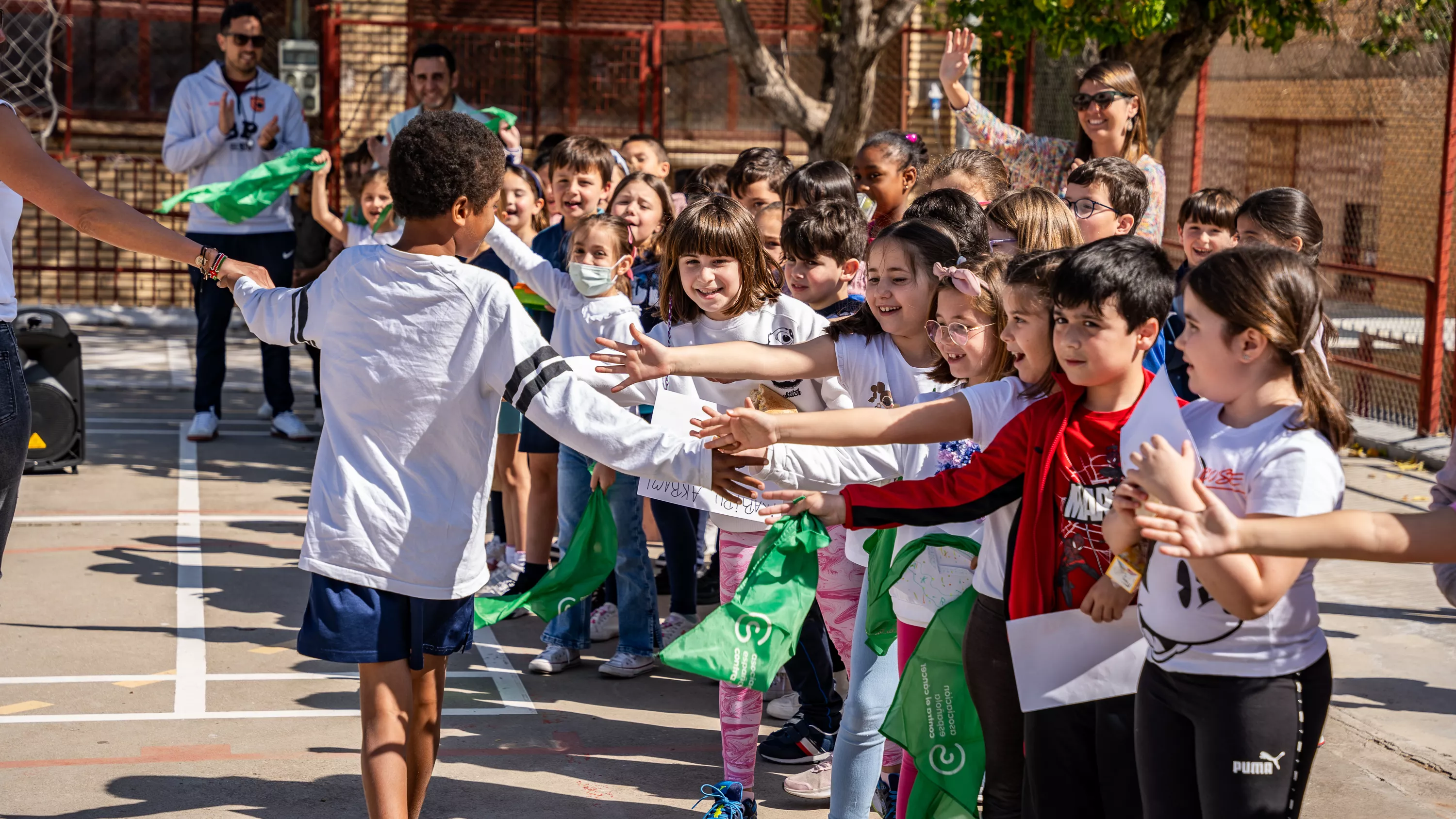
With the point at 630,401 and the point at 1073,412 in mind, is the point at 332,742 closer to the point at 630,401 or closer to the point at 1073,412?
the point at 630,401

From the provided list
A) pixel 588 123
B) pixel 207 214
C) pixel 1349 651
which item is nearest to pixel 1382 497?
pixel 1349 651

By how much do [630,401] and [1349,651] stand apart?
3.03m

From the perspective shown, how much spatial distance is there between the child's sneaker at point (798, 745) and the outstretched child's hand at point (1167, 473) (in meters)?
2.30

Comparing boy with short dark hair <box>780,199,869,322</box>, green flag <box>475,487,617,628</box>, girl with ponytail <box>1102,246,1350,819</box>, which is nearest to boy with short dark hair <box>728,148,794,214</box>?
boy with short dark hair <box>780,199,869,322</box>

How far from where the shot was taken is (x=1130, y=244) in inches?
112

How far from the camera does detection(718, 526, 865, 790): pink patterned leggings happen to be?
153 inches

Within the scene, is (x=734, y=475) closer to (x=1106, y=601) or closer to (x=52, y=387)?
(x=1106, y=601)

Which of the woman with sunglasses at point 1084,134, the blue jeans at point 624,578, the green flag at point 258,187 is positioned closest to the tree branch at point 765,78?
the green flag at point 258,187

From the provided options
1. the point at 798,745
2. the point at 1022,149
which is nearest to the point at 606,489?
the point at 798,745

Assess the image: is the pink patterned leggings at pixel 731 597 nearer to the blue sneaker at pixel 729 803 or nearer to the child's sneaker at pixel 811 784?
the blue sneaker at pixel 729 803

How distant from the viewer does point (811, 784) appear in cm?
417

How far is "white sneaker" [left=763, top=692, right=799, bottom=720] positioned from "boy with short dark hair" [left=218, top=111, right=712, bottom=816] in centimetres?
185

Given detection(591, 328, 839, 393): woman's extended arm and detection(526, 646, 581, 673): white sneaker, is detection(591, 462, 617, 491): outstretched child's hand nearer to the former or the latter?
detection(526, 646, 581, 673): white sneaker

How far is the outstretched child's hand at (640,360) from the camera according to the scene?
11.1ft
